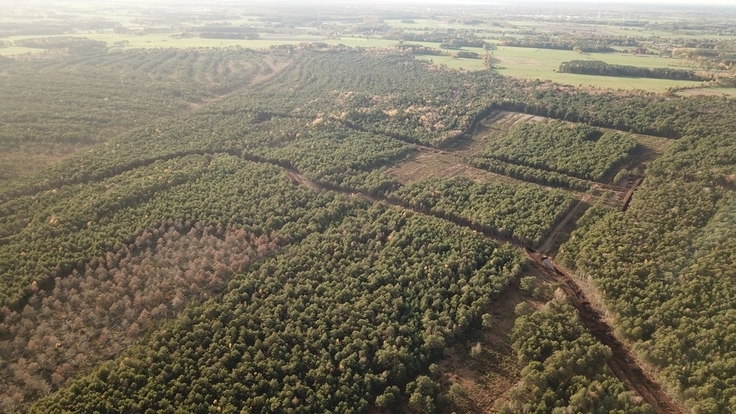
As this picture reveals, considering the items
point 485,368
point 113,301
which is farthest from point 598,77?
point 113,301

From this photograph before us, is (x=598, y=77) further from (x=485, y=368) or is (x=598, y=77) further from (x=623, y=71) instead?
(x=485, y=368)

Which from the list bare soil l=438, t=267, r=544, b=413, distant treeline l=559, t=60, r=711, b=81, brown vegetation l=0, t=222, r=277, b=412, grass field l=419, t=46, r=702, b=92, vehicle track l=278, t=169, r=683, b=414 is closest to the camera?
vehicle track l=278, t=169, r=683, b=414

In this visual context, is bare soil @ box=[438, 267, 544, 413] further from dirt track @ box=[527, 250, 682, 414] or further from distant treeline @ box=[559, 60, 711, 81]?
distant treeline @ box=[559, 60, 711, 81]

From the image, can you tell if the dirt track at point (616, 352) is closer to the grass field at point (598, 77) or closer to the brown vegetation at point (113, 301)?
the brown vegetation at point (113, 301)

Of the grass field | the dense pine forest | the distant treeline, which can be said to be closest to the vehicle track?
the dense pine forest

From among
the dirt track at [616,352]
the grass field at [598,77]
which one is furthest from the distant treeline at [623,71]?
the dirt track at [616,352]

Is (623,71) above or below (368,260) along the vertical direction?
above
